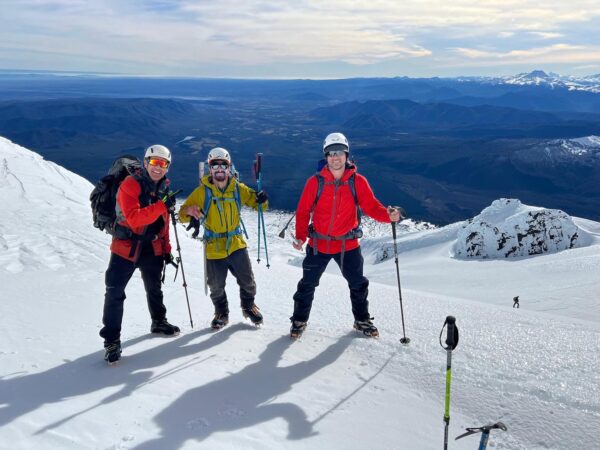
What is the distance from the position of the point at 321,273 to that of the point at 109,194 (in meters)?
2.92

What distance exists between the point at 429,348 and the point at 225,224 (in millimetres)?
3132

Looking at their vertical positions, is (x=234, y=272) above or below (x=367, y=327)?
above

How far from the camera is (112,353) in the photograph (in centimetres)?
520

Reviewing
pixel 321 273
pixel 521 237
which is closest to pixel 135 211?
pixel 321 273

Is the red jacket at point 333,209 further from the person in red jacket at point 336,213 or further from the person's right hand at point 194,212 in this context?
the person's right hand at point 194,212

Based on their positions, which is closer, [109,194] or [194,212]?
[109,194]

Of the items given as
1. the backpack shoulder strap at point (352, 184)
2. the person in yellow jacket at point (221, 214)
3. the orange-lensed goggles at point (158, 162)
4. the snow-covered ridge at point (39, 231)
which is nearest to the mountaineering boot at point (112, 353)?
the person in yellow jacket at point (221, 214)

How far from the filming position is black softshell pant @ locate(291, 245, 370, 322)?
5969 millimetres

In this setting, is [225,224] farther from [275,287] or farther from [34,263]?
[34,263]

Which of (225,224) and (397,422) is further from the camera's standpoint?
(225,224)

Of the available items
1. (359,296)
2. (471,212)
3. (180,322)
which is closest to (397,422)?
(359,296)

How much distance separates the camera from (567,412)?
4137 mm

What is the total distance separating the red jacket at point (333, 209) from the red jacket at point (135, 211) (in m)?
1.80

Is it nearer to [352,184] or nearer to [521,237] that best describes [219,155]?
[352,184]
